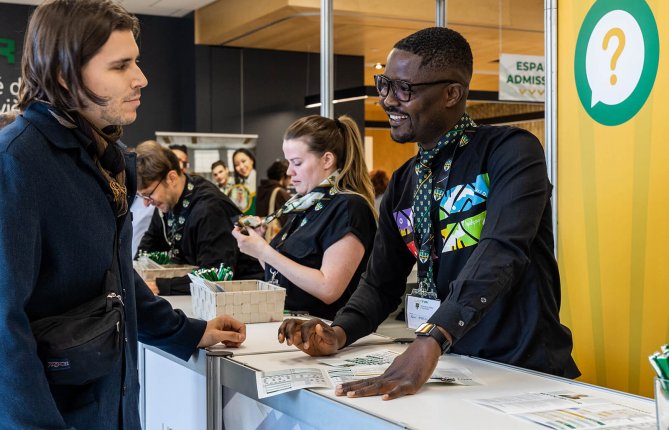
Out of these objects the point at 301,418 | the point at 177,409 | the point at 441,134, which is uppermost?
the point at 441,134

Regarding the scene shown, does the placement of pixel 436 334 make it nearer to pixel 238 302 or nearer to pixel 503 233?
pixel 503 233

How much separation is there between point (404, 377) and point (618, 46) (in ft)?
5.96

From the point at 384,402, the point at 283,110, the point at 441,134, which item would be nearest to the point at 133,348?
the point at 384,402

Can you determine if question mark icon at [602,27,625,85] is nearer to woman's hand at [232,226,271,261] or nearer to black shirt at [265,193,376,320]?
black shirt at [265,193,376,320]

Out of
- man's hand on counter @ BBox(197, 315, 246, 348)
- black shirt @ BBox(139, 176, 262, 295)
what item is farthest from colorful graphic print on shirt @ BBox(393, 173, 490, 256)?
black shirt @ BBox(139, 176, 262, 295)

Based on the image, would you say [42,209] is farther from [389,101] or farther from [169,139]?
[169,139]

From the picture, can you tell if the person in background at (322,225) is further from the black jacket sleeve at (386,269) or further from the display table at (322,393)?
the black jacket sleeve at (386,269)

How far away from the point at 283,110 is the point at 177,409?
894 centimetres

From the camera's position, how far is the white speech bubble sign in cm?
284

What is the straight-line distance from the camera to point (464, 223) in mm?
1979

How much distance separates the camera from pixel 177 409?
8.21 feet

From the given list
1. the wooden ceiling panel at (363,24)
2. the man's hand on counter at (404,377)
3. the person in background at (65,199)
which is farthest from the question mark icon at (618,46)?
the wooden ceiling panel at (363,24)

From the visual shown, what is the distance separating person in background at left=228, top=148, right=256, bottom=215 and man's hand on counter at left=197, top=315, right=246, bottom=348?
821 centimetres

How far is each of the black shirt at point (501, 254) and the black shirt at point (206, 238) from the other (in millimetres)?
1571
